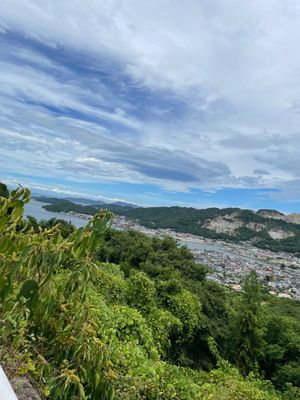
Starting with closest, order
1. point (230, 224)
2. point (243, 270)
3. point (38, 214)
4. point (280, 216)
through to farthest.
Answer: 1. point (38, 214)
2. point (243, 270)
3. point (230, 224)
4. point (280, 216)

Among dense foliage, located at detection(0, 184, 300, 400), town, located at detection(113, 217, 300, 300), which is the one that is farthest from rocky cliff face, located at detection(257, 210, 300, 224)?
dense foliage, located at detection(0, 184, 300, 400)

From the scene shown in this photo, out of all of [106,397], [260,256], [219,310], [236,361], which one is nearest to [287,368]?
[236,361]

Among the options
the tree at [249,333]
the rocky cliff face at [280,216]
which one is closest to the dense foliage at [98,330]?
the tree at [249,333]

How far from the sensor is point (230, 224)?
335 ft

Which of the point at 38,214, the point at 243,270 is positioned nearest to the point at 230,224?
the point at 243,270

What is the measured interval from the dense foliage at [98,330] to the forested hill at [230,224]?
74097 mm

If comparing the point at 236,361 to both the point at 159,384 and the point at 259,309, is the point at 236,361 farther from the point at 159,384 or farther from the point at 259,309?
the point at 159,384

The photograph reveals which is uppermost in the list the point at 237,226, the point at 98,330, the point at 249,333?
the point at 237,226

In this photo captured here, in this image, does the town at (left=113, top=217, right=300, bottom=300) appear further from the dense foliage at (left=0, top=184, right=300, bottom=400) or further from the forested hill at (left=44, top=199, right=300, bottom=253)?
the forested hill at (left=44, top=199, right=300, bottom=253)

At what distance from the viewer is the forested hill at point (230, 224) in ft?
298

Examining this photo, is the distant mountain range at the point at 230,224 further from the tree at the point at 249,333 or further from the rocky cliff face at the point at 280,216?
the tree at the point at 249,333

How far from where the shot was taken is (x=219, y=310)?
1227cm

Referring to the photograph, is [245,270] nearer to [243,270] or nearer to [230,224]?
[243,270]

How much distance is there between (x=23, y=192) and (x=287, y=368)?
10829mm
